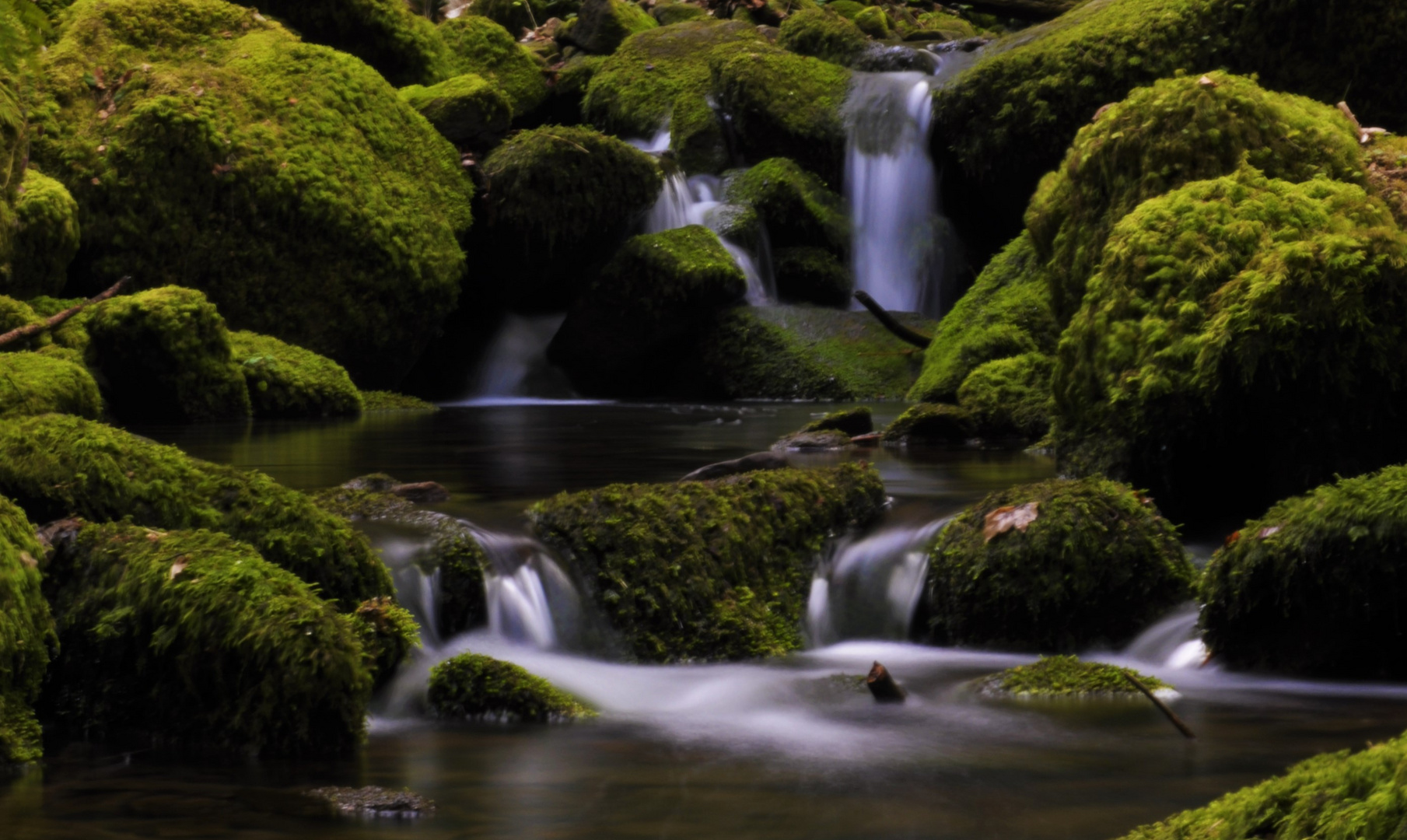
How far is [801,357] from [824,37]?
21.7 feet

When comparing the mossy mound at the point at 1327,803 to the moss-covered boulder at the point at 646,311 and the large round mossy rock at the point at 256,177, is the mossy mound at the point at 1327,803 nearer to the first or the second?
the moss-covered boulder at the point at 646,311

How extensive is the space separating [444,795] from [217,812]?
0.56m

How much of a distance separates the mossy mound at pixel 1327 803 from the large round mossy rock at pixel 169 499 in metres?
3.42

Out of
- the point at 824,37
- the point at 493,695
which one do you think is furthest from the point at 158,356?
the point at 824,37

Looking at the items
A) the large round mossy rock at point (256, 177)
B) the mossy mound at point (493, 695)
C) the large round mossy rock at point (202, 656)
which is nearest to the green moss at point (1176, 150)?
the mossy mound at point (493, 695)

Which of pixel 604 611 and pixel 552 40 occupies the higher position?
pixel 552 40

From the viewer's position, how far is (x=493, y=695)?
175 inches

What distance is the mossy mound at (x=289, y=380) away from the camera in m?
13.6

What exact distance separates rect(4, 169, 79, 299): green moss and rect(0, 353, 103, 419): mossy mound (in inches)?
90.8

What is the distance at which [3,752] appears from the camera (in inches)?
143

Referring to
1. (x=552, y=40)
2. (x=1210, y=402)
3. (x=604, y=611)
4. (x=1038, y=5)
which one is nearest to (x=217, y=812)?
(x=604, y=611)

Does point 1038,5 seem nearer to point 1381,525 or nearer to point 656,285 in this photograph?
point 656,285

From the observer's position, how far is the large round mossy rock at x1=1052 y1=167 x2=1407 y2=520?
5977 millimetres

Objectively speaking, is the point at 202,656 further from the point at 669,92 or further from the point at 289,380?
the point at 669,92
